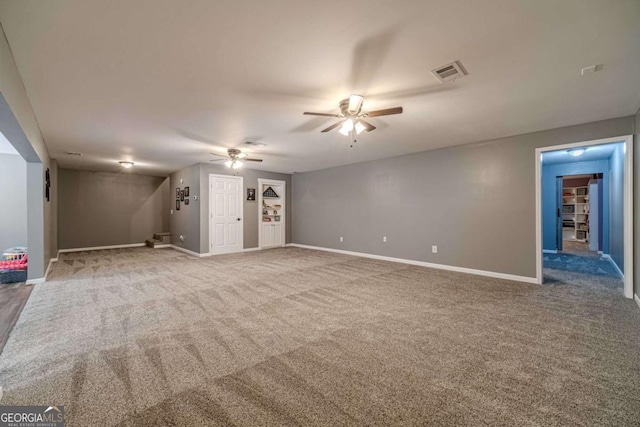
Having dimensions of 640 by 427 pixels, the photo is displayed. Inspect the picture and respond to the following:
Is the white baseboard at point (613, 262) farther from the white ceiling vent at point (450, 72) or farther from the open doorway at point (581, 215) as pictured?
the white ceiling vent at point (450, 72)

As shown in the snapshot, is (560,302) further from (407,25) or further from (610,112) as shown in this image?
(407,25)

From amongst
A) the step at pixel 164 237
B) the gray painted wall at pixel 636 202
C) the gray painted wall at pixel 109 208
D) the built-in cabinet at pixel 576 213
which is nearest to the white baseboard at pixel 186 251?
the step at pixel 164 237

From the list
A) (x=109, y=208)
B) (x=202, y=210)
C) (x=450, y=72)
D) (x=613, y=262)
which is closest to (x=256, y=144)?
(x=202, y=210)

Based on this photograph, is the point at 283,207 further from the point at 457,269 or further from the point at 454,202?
the point at 457,269

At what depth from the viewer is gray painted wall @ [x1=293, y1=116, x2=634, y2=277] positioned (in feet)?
14.6

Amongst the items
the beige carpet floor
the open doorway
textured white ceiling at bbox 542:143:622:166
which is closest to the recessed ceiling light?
the beige carpet floor

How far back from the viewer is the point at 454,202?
532 centimetres

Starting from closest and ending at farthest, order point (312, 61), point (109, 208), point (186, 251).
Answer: point (312, 61), point (186, 251), point (109, 208)

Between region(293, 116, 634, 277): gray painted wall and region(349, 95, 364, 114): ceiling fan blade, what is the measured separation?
3333 mm

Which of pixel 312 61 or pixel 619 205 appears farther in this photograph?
pixel 619 205

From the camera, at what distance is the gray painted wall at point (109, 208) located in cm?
802

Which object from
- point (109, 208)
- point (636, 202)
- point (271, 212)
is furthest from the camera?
point (271, 212)

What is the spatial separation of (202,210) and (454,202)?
6210 millimetres

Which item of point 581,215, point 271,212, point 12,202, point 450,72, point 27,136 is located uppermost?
point 450,72
